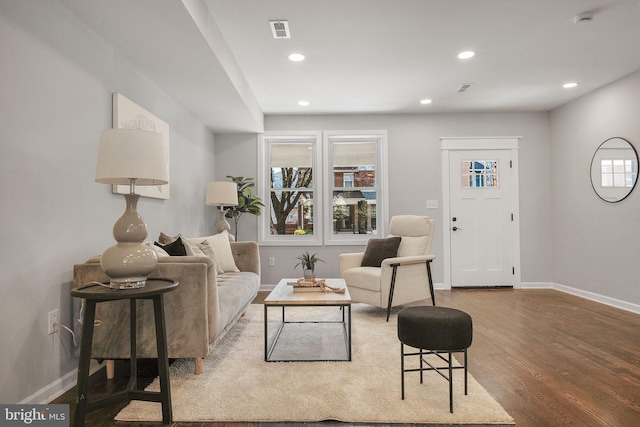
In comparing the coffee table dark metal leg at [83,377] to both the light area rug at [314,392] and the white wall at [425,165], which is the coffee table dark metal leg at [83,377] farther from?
the white wall at [425,165]

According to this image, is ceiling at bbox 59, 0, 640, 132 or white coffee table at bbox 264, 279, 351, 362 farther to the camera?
ceiling at bbox 59, 0, 640, 132

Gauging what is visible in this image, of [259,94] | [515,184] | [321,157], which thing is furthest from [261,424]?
[515,184]

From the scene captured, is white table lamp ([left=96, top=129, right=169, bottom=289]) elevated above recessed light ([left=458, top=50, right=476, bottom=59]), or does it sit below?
below

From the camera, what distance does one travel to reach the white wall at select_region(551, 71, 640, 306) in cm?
420

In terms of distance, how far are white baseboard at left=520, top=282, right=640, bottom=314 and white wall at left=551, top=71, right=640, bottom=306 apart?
5 cm

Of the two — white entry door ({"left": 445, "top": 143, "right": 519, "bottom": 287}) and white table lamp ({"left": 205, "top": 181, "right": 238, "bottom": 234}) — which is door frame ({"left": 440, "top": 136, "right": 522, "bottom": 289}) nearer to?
white entry door ({"left": 445, "top": 143, "right": 519, "bottom": 287})

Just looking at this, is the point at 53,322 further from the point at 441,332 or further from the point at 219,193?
the point at 219,193

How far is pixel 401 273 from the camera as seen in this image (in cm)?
384

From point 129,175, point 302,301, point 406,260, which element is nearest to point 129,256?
point 129,175

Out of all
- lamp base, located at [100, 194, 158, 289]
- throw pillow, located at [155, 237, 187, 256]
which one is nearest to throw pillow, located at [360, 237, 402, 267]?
throw pillow, located at [155, 237, 187, 256]

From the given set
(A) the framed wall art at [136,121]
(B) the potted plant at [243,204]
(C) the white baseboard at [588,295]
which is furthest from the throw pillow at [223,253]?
(C) the white baseboard at [588,295]

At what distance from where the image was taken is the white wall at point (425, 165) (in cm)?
557

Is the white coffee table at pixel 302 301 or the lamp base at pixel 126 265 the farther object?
the white coffee table at pixel 302 301

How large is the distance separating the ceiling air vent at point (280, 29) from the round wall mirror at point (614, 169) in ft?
12.6
